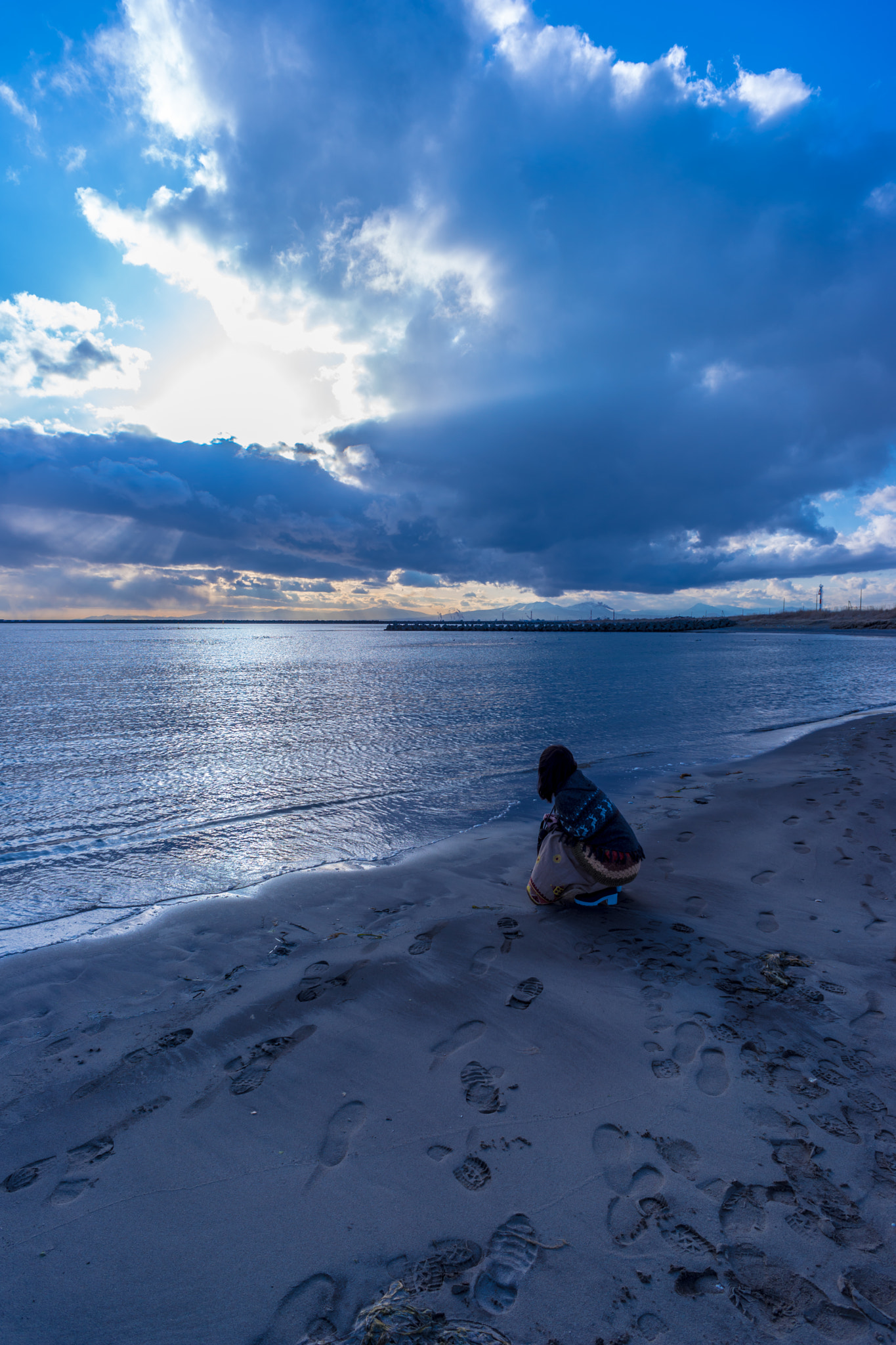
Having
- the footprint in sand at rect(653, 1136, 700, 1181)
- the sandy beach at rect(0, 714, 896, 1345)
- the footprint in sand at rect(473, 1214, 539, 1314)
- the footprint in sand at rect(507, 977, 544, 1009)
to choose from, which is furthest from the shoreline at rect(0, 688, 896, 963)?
the footprint in sand at rect(653, 1136, 700, 1181)

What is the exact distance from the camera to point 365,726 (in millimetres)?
21406

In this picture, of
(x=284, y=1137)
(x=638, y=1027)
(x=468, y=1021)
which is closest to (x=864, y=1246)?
(x=638, y=1027)

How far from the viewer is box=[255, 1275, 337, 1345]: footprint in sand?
248cm

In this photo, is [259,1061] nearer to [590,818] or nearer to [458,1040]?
[458,1040]

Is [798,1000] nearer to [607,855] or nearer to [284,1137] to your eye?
[607,855]

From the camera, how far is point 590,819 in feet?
20.8

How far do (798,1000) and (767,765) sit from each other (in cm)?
1103

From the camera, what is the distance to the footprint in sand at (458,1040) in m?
4.25

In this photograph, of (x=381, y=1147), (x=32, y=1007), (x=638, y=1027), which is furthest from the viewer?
(x=32, y=1007)

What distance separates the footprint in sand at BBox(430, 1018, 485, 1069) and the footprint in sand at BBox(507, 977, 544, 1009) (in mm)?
359

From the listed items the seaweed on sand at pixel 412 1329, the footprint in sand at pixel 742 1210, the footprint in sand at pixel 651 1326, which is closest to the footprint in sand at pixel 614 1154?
the footprint in sand at pixel 742 1210

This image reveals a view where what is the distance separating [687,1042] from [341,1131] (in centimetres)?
251

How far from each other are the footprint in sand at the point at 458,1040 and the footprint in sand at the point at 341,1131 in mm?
616

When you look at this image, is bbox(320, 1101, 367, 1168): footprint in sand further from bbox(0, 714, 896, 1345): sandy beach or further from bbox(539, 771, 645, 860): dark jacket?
bbox(539, 771, 645, 860): dark jacket
